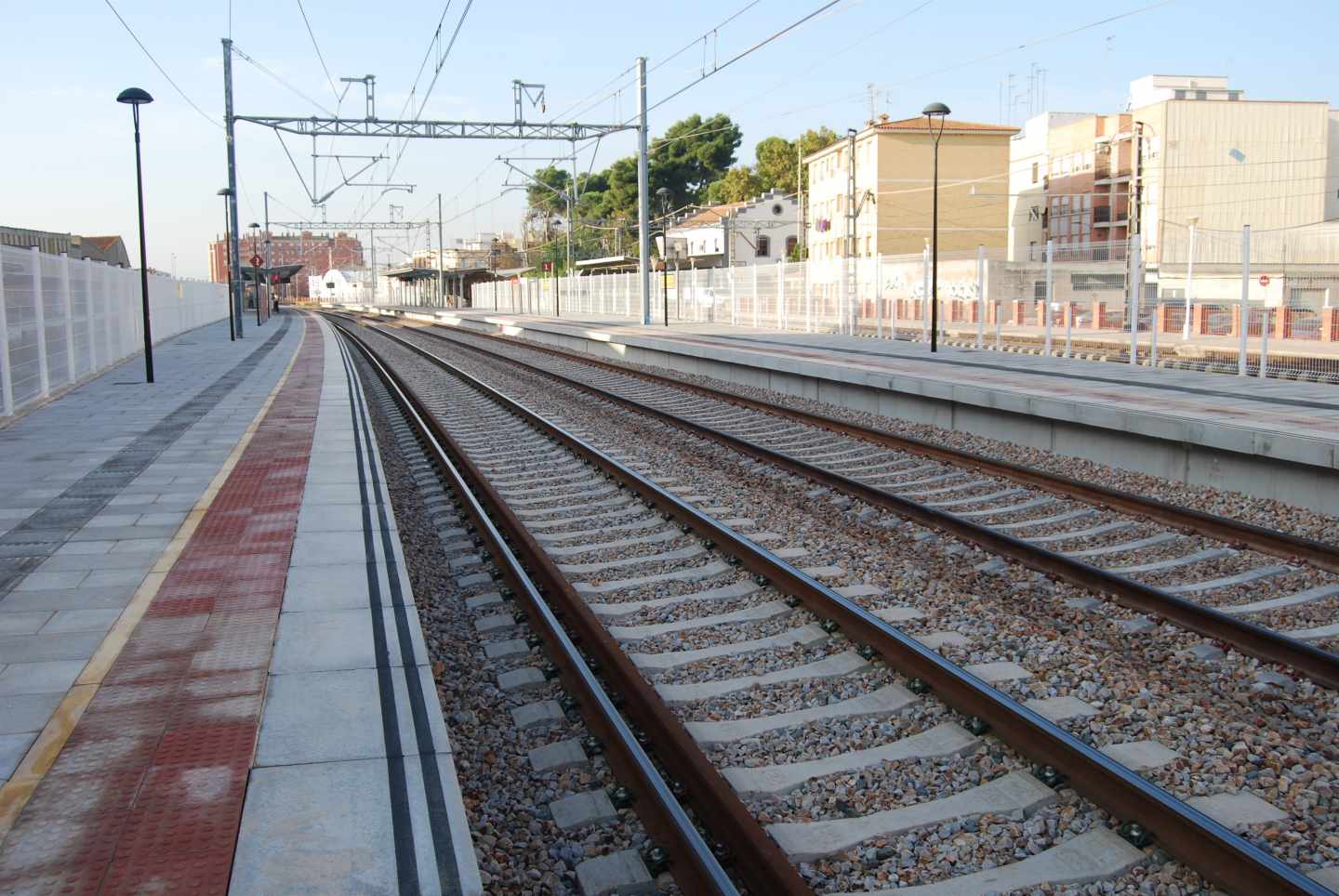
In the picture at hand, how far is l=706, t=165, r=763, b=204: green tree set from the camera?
95.0 metres

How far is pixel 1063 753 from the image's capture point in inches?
170

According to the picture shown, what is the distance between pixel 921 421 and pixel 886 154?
55.5 metres

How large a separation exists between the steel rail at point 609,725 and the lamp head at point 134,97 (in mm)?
13906

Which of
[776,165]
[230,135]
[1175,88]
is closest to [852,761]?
[230,135]

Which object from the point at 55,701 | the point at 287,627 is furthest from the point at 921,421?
the point at 55,701

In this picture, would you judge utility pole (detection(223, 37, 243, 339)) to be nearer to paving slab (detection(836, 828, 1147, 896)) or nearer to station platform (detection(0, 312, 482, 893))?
Result: station platform (detection(0, 312, 482, 893))

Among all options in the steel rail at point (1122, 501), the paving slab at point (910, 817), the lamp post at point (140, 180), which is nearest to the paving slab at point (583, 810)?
the paving slab at point (910, 817)

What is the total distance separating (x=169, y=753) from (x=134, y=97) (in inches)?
746

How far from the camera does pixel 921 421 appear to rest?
620 inches

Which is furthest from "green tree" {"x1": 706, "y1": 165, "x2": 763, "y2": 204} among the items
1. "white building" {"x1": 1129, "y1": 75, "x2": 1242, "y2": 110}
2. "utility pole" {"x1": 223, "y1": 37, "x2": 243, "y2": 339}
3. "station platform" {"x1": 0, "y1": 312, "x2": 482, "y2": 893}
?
"station platform" {"x1": 0, "y1": 312, "x2": 482, "y2": 893}

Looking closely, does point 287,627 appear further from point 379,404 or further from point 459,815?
point 379,404

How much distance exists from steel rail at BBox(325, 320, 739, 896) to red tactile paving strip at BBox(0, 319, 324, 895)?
143 cm

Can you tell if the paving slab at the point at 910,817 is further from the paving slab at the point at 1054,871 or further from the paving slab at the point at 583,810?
the paving slab at the point at 583,810

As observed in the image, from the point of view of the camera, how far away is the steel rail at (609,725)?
3648 mm
